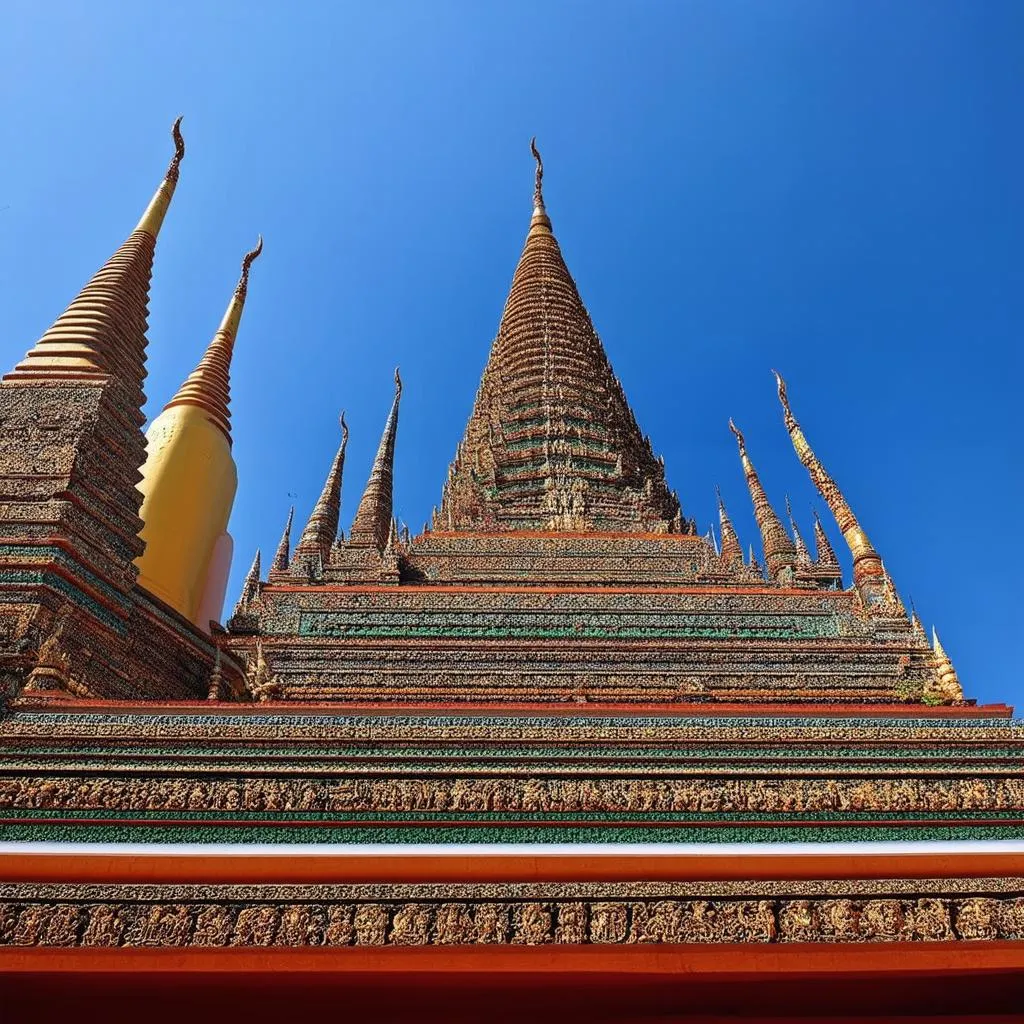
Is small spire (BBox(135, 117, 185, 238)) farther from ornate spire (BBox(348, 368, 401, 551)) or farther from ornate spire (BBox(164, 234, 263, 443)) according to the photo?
ornate spire (BBox(348, 368, 401, 551))

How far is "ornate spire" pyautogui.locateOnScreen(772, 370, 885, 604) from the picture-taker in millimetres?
9859

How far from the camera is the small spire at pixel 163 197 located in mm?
7996

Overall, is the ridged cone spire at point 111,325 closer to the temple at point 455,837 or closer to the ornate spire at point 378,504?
the temple at point 455,837

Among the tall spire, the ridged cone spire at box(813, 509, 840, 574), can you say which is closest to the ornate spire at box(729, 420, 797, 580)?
the ridged cone spire at box(813, 509, 840, 574)

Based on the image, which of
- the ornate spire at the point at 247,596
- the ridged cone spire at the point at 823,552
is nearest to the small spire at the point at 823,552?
the ridged cone spire at the point at 823,552

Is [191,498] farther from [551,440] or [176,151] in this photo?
[551,440]

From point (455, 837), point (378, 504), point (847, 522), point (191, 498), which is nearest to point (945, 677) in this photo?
point (847, 522)

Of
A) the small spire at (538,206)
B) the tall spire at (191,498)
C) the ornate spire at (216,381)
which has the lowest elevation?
the tall spire at (191,498)

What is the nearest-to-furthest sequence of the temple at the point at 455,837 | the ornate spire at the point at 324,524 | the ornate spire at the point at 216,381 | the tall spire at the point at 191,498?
the temple at the point at 455,837
the tall spire at the point at 191,498
the ornate spire at the point at 216,381
the ornate spire at the point at 324,524

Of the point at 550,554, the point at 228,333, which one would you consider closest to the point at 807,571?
the point at 550,554

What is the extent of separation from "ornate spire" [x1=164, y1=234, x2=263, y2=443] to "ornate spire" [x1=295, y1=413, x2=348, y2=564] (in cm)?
335

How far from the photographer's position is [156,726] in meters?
3.51

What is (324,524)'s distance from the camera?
13984mm

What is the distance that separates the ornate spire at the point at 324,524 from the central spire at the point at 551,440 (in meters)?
2.09
